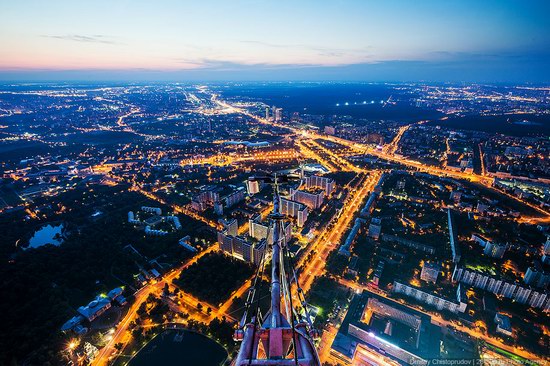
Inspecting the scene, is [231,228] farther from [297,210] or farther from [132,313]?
[132,313]

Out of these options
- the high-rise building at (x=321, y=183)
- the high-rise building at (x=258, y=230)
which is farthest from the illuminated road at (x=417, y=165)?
the high-rise building at (x=258, y=230)

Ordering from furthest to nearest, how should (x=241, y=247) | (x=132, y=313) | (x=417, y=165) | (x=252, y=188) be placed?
1. (x=417, y=165)
2. (x=252, y=188)
3. (x=241, y=247)
4. (x=132, y=313)

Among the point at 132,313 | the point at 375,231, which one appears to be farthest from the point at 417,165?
the point at 132,313

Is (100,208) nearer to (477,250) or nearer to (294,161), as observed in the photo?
(294,161)

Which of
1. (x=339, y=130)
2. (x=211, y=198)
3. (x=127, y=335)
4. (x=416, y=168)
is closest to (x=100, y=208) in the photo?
(x=211, y=198)

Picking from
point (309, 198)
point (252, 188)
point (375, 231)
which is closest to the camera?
point (375, 231)

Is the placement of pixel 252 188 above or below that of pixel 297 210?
below
